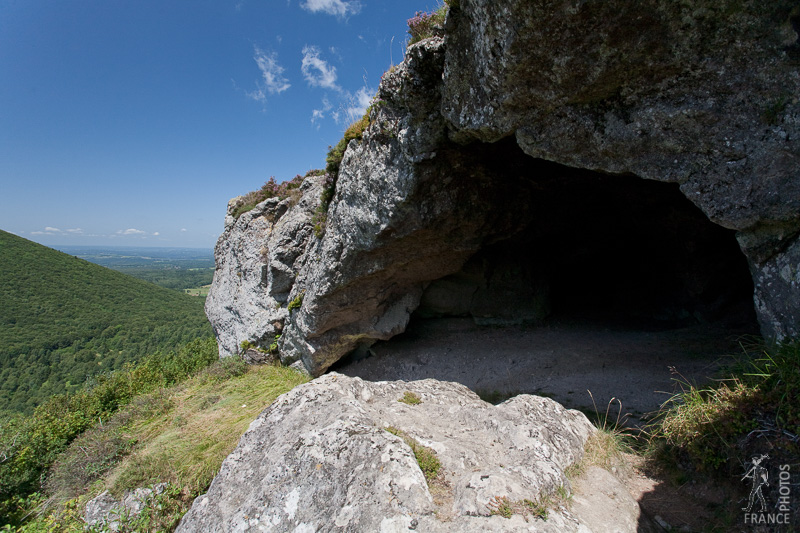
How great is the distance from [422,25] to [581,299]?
11207mm

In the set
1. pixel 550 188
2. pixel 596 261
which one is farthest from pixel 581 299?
pixel 550 188

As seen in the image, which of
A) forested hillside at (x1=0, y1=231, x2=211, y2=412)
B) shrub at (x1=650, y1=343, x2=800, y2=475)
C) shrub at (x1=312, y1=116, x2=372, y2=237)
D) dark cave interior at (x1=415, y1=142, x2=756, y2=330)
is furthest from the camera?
forested hillside at (x1=0, y1=231, x2=211, y2=412)

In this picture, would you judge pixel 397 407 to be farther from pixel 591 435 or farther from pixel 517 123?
pixel 517 123

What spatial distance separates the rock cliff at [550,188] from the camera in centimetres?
390

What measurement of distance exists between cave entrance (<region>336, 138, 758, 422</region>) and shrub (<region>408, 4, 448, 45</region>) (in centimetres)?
228

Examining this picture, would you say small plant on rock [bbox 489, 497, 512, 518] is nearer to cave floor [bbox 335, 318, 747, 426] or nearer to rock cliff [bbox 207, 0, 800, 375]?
cave floor [bbox 335, 318, 747, 426]

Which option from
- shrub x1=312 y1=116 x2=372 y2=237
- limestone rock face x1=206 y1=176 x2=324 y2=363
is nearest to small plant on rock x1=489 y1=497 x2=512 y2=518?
shrub x1=312 y1=116 x2=372 y2=237

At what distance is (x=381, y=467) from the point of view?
10.2 feet

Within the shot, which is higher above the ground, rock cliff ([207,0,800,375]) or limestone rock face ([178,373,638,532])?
rock cliff ([207,0,800,375])

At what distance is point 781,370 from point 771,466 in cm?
97

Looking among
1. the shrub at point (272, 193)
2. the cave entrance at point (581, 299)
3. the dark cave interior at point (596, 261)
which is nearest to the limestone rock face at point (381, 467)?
the cave entrance at point (581, 299)

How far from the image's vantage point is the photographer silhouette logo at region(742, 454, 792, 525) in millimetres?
2705

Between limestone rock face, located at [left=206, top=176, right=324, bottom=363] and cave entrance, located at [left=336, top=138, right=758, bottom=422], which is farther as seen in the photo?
limestone rock face, located at [left=206, top=176, right=324, bottom=363]

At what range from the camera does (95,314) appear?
5791 cm
